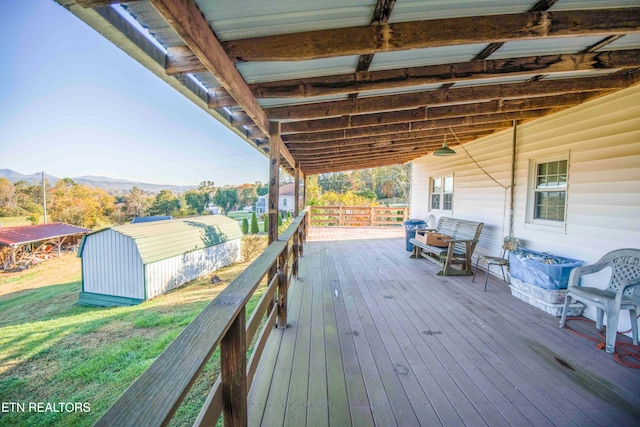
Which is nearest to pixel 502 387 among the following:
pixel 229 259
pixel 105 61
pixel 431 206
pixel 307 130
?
pixel 307 130

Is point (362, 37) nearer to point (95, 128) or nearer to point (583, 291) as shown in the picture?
point (583, 291)

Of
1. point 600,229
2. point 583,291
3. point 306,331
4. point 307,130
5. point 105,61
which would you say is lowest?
point 306,331

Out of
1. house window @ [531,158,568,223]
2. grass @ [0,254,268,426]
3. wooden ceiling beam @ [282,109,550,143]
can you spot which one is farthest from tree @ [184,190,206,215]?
house window @ [531,158,568,223]

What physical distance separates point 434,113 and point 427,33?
230 centimetres

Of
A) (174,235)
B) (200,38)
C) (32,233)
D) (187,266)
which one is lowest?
(187,266)

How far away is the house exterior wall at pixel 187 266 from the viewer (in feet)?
29.2

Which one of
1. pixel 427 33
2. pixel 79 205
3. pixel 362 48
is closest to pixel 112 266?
pixel 362 48

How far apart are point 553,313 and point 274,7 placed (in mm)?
4029

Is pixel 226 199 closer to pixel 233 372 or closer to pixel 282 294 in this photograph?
pixel 282 294

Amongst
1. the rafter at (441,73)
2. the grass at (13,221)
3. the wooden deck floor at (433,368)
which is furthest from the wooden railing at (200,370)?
the grass at (13,221)

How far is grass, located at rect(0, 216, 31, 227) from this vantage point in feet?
54.5

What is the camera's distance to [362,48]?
1674mm

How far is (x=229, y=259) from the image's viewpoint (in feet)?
43.1

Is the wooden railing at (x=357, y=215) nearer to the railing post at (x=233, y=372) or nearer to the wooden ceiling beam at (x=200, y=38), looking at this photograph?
the wooden ceiling beam at (x=200, y=38)
